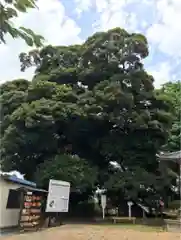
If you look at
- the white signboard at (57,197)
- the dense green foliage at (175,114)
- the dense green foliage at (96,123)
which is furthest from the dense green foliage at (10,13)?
the dense green foliage at (175,114)

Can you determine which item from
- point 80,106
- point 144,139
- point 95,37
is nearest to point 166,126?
point 144,139

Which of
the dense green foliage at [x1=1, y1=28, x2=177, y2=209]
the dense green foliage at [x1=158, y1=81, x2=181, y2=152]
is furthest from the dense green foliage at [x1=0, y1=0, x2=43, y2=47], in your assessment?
the dense green foliage at [x1=158, y1=81, x2=181, y2=152]

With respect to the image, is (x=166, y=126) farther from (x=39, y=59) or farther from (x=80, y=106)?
(x=39, y=59)

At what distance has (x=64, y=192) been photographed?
17328mm

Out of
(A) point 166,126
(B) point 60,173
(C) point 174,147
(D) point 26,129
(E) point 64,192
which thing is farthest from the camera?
(C) point 174,147

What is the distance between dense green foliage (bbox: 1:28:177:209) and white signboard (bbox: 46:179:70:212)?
12.7ft

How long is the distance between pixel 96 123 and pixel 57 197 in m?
8.30

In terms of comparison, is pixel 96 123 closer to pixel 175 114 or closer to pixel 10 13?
pixel 175 114

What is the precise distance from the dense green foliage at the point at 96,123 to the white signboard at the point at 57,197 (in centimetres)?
386

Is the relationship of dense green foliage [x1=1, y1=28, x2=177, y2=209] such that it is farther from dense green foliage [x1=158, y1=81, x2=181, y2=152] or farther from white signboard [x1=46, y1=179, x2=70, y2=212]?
white signboard [x1=46, y1=179, x2=70, y2=212]

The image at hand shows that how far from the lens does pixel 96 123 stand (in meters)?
24.2

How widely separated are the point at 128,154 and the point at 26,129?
667 cm

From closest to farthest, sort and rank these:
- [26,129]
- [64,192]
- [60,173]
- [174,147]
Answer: [64,192] < [60,173] < [26,129] < [174,147]

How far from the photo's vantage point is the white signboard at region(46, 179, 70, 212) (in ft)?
53.4
